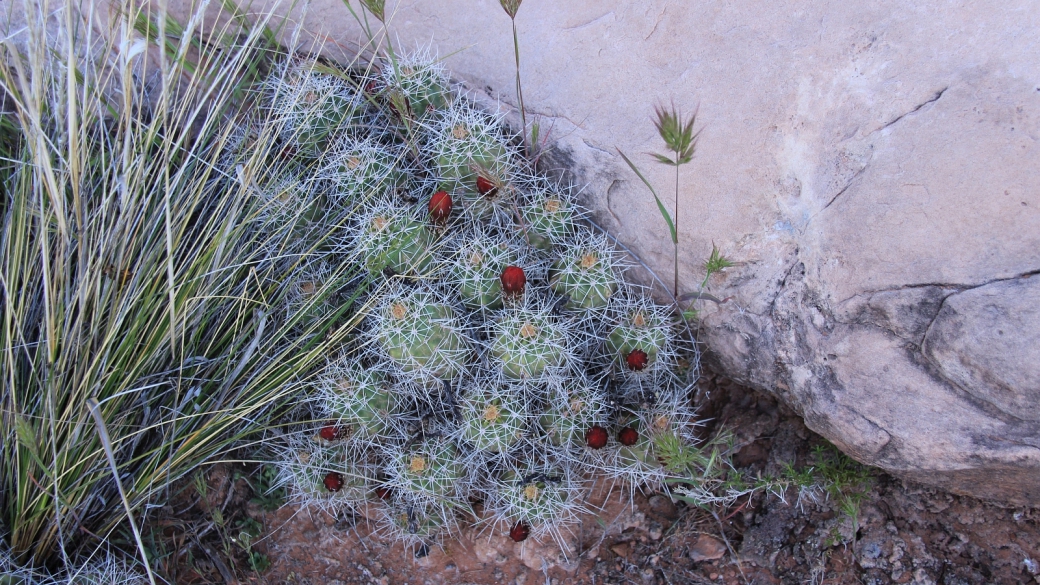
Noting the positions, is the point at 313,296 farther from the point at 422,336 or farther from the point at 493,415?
the point at 493,415

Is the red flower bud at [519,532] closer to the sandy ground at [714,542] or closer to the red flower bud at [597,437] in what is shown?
the sandy ground at [714,542]

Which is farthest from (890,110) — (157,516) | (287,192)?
(157,516)

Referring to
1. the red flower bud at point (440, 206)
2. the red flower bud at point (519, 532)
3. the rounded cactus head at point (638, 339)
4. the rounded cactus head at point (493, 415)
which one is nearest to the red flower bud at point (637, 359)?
the rounded cactus head at point (638, 339)

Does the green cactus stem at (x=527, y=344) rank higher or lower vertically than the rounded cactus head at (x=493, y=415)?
higher

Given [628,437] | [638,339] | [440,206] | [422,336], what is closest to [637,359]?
[638,339]

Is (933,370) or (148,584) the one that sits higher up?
(933,370)

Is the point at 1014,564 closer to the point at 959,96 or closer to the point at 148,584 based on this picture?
the point at 959,96
